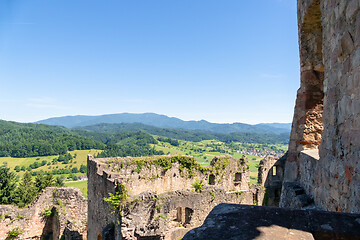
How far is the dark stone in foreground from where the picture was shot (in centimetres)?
203

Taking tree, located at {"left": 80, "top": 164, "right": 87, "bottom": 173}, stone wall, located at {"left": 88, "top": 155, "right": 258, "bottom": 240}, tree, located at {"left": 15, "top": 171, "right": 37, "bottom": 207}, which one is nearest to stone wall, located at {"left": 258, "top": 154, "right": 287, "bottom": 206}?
stone wall, located at {"left": 88, "top": 155, "right": 258, "bottom": 240}

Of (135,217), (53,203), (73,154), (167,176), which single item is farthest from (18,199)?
(73,154)

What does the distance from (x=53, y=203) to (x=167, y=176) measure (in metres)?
8.26

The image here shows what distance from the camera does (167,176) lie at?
1688 cm

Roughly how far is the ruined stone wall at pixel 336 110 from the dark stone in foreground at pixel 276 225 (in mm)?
505

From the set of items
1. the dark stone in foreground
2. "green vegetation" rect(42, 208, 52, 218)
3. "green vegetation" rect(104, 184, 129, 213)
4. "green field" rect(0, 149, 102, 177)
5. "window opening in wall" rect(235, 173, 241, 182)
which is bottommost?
"green field" rect(0, 149, 102, 177)

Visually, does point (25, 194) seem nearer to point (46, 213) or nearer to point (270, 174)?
point (46, 213)

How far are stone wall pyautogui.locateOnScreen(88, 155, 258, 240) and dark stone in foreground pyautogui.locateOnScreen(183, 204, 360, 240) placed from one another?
754 centimetres

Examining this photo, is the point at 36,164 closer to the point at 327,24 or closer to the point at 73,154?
the point at 73,154

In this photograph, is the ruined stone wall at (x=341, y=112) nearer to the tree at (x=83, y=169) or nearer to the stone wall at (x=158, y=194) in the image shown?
the stone wall at (x=158, y=194)

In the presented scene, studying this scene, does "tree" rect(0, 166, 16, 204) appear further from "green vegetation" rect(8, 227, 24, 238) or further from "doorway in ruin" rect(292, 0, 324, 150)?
"doorway in ruin" rect(292, 0, 324, 150)

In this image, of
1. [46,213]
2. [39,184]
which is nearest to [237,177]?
[46,213]

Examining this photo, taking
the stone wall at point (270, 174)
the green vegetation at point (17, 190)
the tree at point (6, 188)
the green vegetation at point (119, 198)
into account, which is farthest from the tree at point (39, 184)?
the stone wall at point (270, 174)

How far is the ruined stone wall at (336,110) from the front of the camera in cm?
266
